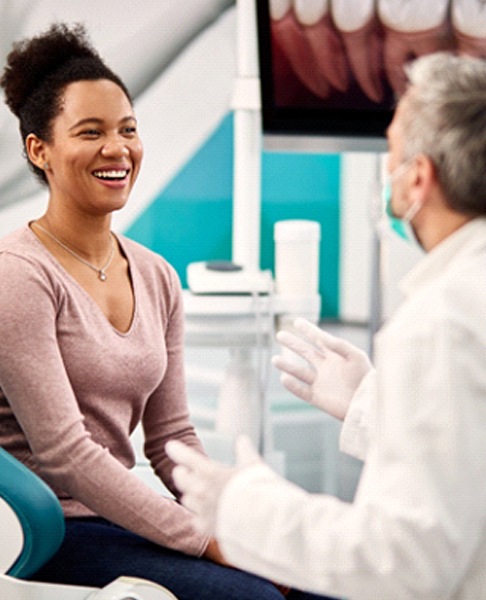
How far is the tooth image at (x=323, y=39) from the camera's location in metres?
2.46

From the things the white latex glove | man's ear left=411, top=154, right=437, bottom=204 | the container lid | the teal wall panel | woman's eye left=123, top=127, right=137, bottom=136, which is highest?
man's ear left=411, top=154, right=437, bottom=204

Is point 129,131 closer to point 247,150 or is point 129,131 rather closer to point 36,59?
point 36,59

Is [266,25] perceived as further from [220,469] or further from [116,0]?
[220,469]

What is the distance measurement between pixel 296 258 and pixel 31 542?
1.34m

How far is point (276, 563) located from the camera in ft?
3.06

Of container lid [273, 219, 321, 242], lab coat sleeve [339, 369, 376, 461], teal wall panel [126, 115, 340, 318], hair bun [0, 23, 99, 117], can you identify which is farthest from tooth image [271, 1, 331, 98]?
lab coat sleeve [339, 369, 376, 461]

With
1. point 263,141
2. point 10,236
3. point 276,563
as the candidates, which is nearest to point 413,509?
point 276,563

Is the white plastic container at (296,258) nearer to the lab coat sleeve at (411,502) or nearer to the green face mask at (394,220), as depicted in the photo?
the green face mask at (394,220)

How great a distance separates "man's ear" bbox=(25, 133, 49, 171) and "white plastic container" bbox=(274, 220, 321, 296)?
1.02 metres

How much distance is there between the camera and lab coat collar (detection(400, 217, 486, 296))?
3.21 feet

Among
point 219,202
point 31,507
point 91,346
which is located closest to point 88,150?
point 91,346

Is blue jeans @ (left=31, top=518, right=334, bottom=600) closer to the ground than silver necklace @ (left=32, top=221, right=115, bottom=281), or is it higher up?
closer to the ground

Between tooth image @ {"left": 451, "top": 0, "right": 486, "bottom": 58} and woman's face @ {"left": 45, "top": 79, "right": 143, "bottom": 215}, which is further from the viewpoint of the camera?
tooth image @ {"left": 451, "top": 0, "right": 486, "bottom": 58}

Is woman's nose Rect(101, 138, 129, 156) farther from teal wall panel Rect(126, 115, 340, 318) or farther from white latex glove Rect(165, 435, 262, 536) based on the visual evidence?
teal wall panel Rect(126, 115, 340, 318)
